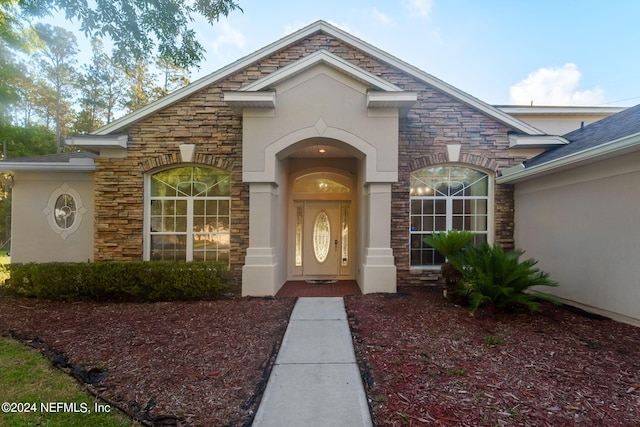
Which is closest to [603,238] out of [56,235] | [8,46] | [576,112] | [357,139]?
[357,139]

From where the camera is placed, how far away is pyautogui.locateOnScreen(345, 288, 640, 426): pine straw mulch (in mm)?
2869

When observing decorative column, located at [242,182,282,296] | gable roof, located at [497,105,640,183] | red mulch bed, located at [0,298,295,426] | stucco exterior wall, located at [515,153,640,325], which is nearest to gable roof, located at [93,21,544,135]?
gable roof, located at [497,105,640,183]

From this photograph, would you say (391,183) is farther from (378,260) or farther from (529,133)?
(529,133)

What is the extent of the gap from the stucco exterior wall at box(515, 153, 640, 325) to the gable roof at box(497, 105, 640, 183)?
1.27 feet

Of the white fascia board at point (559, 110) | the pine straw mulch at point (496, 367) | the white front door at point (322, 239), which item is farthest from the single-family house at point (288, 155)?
the white fascia board at point (559, 110)

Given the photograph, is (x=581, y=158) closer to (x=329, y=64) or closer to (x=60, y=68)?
(x=329, y=64)

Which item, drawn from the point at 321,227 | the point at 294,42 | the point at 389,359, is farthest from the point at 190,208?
the point at 389,359

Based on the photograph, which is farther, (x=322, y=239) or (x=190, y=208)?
(x=322, y=239)

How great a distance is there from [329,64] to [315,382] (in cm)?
627

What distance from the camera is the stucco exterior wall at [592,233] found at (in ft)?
16.7

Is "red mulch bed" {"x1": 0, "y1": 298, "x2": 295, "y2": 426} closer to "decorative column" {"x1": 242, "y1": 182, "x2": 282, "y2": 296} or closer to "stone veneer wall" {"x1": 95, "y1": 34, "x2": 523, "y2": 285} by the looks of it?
"decorative column" {"x1": 242, "y1": 182, "x2": 282, "y2": 296}

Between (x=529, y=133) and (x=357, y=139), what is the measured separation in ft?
14.3

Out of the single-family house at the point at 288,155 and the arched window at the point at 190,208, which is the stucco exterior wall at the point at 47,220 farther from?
the arched window at the point at 190,208

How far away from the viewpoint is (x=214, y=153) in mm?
7789
